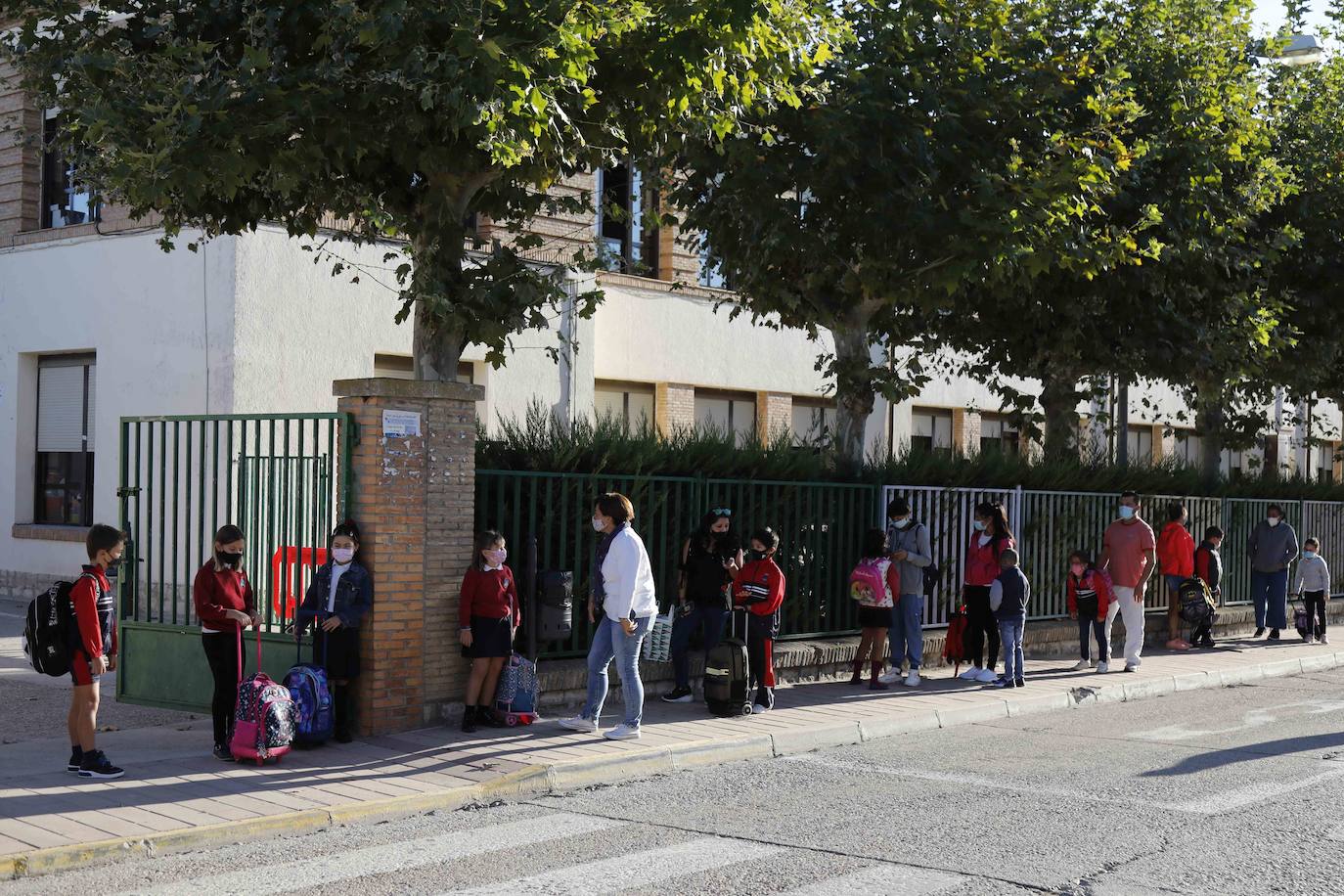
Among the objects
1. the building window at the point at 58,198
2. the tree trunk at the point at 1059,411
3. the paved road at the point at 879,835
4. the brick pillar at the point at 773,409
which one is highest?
the building window at the point at 58,198

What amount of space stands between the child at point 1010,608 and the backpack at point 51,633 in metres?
8.24

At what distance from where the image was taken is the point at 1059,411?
2005 centimetres

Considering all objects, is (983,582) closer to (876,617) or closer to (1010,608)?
(1010,608)

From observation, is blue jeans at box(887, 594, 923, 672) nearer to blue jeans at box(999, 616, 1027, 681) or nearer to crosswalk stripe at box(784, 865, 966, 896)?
blue jeans at box(999, 616, 1027, 681)

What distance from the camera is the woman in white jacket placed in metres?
10.4

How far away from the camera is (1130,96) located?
15695 mm

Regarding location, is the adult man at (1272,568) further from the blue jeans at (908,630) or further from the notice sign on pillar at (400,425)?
the notice sign on pillar at (400,425)

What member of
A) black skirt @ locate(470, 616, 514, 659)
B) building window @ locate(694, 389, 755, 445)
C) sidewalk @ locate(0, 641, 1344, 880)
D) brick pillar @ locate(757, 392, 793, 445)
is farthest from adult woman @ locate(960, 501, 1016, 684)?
brick pillar @ locate(757, 392, 793, 445)

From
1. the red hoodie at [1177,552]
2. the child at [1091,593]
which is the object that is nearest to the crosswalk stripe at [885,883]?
the child at [1091,593]

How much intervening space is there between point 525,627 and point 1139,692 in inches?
255

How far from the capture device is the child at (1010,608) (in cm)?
1365

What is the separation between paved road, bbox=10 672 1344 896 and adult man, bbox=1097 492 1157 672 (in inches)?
183

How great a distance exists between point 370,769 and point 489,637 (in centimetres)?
164

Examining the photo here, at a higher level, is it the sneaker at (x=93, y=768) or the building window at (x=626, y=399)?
the building window at (x=626, y=399)
